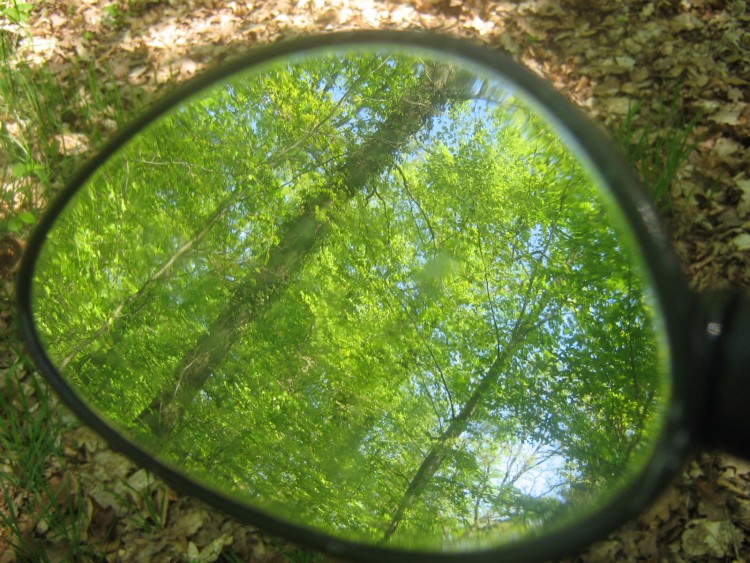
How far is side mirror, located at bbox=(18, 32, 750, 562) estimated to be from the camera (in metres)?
0.76

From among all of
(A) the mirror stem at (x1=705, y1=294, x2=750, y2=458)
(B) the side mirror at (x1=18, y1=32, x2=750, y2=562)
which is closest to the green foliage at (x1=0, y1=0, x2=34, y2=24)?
(B) the side mirror at (x1=18, y1=32, x2=750, y2=562)

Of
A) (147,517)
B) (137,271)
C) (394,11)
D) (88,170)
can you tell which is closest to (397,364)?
(137,271)

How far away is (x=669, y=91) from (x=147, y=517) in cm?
220

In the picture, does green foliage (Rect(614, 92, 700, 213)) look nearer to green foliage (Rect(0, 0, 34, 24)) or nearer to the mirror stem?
the mirror stem

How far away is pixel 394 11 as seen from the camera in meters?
2.43

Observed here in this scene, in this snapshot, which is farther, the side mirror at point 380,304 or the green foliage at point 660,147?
the green foliage at point 660,147

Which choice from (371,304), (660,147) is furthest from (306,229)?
(660,147)

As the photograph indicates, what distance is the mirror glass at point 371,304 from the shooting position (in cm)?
82

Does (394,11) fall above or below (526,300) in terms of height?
above

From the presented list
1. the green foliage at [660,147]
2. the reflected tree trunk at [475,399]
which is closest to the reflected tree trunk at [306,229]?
the reflected tree trunk at [475,399]

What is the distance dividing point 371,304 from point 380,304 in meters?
0.02

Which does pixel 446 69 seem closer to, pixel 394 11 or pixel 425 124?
pixel 425 124

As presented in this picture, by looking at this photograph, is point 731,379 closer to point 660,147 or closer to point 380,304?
point 380,304

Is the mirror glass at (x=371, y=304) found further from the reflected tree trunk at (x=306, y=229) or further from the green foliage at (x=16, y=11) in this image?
the green foliage at (x=16, y=11)
